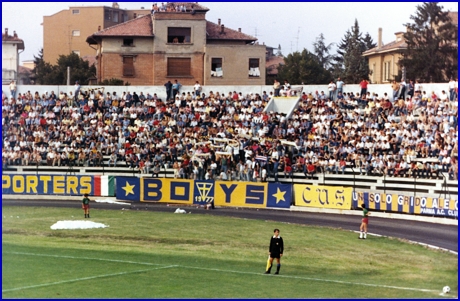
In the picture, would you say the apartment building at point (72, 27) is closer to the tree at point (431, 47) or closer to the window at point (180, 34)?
the window at point (180, 34)

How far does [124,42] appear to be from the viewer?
7144cm

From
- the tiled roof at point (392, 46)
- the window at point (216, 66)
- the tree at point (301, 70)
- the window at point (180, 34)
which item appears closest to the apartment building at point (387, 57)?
the tiled roof at point (392, 46)

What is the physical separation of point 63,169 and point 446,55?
3232 cm

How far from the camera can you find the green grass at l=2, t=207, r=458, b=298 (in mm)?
22734

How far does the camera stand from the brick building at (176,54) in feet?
229

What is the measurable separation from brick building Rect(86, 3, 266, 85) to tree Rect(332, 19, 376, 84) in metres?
20.0

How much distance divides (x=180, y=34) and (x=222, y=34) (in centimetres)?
618

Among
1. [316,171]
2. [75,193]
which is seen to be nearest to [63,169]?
[75,193]

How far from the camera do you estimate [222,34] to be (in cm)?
7512

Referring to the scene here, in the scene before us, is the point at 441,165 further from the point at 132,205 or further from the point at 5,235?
A: the point at 5,235

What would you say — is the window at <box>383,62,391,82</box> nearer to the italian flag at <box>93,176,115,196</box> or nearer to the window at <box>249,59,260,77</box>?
the window at <box>249,59,260,77</box>

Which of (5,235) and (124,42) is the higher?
(124,42)

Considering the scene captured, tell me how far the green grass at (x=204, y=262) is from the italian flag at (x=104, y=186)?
9717mm

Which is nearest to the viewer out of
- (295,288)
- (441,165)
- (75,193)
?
(295,288)
